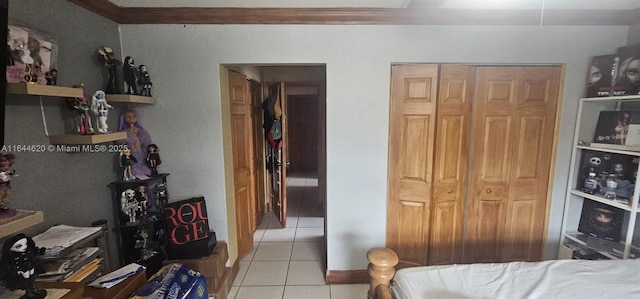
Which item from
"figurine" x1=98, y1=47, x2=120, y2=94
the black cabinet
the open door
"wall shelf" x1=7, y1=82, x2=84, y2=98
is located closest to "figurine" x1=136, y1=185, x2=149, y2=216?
the black cabinet

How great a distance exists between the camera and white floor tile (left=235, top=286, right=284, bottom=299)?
86.4 inches

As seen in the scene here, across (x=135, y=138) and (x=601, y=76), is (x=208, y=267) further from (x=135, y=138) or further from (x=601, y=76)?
(x=601, y=76)

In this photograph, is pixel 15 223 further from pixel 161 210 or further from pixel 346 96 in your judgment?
pixel 346 96

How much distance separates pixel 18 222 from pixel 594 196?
3.46 meters

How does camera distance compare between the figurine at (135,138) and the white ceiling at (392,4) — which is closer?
the white ceiling at (392,4)

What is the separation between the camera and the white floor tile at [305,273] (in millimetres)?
2381

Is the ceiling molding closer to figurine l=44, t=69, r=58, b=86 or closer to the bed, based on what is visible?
figurine l=44, t=69, r=58, b=86

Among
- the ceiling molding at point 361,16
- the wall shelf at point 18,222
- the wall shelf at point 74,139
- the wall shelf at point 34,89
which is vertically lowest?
the wall shelf at point 18,222

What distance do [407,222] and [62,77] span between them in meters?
2.55

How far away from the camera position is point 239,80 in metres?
2.47

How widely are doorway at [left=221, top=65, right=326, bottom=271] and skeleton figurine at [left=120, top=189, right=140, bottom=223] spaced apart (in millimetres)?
658

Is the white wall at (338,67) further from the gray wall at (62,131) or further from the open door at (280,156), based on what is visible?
the open door at (280,156)

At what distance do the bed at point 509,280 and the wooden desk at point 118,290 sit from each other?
1.22m

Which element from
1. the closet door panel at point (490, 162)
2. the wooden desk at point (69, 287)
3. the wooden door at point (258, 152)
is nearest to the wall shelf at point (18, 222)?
the wooden desk at point (69, 287)
